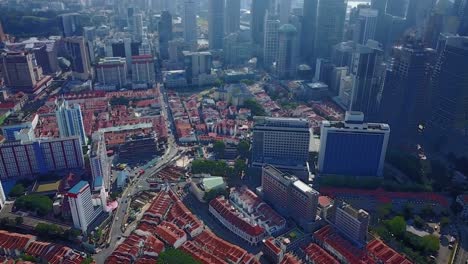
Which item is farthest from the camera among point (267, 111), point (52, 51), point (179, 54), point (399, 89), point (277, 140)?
point (179, 54)

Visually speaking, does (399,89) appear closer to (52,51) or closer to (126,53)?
(126,53)

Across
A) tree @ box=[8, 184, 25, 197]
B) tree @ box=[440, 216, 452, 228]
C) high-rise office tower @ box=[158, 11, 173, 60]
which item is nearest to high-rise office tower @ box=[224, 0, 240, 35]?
high-rise office tower @ box=[158, 11, 173, 60]

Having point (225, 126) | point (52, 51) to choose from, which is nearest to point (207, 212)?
point (225, 126)

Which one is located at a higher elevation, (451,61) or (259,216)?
(451,61)

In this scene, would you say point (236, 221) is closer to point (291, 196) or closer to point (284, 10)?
point (291, 196)

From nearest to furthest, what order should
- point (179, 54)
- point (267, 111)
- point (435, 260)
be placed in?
point (435, 260), point (267, 111), point (179, 54)

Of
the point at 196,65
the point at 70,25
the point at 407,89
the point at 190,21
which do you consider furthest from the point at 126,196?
the point at 70,25

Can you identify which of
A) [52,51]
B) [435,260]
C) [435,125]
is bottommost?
[435,260]

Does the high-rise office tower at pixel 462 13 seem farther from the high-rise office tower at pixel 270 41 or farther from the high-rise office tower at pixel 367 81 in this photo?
the high-rise office tower at pixel 270 41
